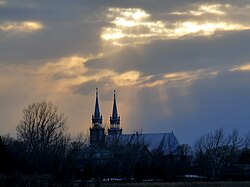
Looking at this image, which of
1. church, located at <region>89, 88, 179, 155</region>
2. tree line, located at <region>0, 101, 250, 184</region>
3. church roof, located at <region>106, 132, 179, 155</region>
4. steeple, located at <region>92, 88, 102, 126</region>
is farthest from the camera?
steeple, located at <region>92, 88, 102, 126</region>

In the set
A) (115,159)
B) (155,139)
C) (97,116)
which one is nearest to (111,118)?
(97,116)

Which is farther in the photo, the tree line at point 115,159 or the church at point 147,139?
the church at point 147,139

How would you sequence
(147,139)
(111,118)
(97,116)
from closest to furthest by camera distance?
(147,139) → (97,116) → (111,118)

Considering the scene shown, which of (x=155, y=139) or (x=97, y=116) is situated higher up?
(x=97, y=116)

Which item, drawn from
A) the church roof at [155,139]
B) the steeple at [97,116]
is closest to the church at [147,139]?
the church roof at [155,139]

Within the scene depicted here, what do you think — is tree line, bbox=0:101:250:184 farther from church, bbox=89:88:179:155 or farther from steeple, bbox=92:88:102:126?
steeple, bbox=92:88:102:126

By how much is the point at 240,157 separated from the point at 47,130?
121 feet

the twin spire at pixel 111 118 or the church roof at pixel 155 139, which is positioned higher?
the twin spire at pixel 111 118

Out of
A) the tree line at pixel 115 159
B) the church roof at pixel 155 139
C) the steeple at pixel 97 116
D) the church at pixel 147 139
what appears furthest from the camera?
the steeple at pixel 97 116

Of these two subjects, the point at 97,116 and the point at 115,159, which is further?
the point at 97,116

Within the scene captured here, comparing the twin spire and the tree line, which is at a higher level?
the twin spire

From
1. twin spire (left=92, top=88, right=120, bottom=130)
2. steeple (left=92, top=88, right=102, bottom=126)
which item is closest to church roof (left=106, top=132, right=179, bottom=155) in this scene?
twin spire (left=92, top=88, right=120, bottom=130)

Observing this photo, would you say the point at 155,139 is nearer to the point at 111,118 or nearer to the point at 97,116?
the point at 97,116

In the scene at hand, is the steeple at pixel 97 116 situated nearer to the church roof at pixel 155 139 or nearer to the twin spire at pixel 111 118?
the twin spire at pixel 111 118
